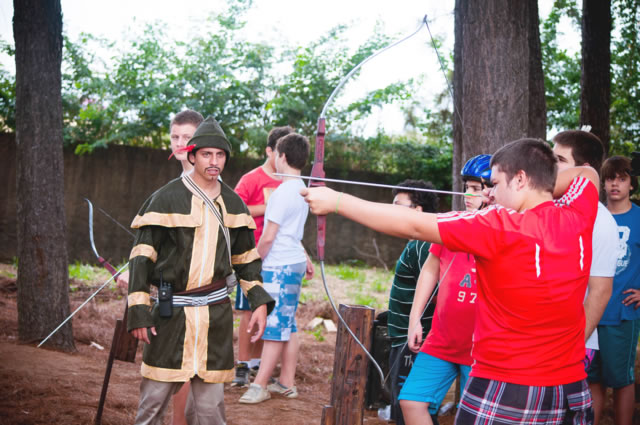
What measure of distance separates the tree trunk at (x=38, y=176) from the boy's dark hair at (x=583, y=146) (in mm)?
4245

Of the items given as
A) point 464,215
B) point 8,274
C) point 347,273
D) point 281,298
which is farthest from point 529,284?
point 8,274

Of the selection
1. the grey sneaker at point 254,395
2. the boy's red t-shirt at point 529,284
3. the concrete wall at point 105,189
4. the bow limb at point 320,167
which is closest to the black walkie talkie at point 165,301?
the bow limb at point 320,167

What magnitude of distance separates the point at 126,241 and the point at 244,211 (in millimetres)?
8226

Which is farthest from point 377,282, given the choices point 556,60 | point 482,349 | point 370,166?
point 482,349

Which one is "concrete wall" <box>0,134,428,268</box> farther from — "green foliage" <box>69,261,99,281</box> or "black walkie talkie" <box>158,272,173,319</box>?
"black walkie talkie" <box>158,272,173,319</box>

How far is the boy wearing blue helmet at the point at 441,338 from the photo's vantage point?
2783 mm

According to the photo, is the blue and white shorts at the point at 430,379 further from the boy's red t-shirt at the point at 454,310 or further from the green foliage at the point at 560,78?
the green foliage at the point at 560,78

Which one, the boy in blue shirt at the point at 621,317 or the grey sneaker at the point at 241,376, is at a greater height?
the boy in blue shirt at the point at 621,317

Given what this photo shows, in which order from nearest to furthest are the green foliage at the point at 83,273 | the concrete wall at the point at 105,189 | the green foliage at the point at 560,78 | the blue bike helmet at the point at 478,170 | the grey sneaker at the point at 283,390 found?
the blue bike helmet at the point at 478,170 < the grey sneaker at the point at 283,390 < the green foliage at the point at 83,273 < the concrete wall at the point at 105,189 < the green foliage at the point at 560,78

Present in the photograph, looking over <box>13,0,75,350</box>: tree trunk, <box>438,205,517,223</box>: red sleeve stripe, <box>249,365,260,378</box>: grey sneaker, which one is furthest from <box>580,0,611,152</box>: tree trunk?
<box>13,0,75,350</box>: tree trunk

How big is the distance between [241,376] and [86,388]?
→ 1.15m

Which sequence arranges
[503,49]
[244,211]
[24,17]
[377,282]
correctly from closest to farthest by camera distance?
[244,211] → [503,49] → [24,17] → [377,282]

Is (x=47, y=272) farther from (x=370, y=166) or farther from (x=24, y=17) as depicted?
(x=370, y=166)

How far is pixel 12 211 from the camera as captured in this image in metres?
10.2
